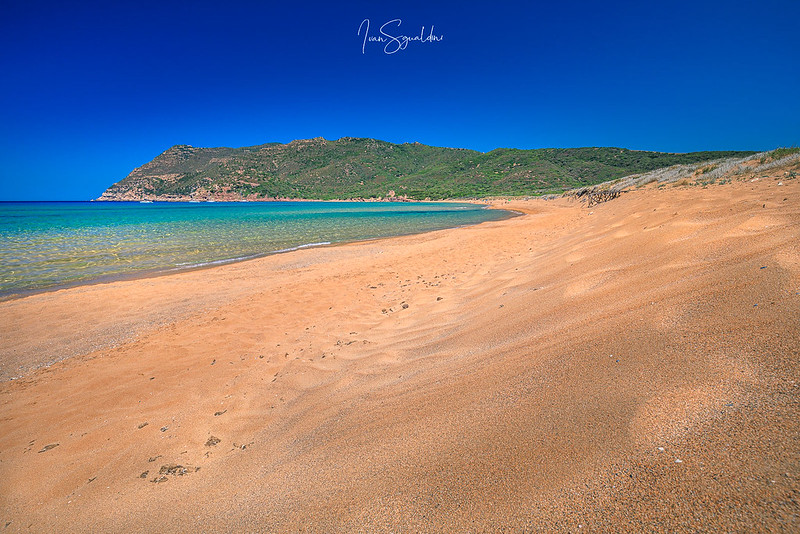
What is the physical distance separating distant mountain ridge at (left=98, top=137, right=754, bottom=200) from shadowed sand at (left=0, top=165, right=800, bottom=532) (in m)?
75.2

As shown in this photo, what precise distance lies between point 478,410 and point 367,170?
457ft

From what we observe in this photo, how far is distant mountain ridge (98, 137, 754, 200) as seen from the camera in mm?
87600

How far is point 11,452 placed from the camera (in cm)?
356

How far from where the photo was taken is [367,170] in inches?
5335

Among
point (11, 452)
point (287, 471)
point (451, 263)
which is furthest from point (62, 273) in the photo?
point (287, 471)

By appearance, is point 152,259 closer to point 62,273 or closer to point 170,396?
point 62,273

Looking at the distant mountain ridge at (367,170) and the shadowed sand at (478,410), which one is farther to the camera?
the distant mountain ridge at (367,170)

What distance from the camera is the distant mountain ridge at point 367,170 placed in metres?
87.6

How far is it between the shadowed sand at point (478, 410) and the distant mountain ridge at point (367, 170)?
75246 mm

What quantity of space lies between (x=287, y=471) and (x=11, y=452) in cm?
339

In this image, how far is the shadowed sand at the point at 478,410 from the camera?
1484 mm

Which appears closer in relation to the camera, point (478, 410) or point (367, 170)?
point (478, 410)

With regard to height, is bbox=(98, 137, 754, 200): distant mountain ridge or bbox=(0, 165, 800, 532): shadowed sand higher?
bbox=(98, 137, 754, 200): distant mountain ridge

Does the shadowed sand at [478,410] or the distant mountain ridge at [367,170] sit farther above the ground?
the distant mountain ridge at [367,170]
